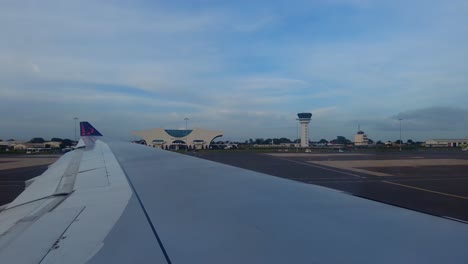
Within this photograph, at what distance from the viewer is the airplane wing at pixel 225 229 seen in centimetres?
155

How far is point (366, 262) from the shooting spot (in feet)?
4.74

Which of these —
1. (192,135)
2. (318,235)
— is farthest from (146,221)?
(192,135)

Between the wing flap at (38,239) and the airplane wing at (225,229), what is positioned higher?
the airplane wing at (225,229)

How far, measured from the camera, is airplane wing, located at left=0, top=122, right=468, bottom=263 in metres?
1.55

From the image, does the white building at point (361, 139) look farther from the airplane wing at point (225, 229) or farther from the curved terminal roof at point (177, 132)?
the airplane wing at point (225, 229)

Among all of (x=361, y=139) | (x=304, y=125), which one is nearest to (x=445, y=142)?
(x=361, y=139)

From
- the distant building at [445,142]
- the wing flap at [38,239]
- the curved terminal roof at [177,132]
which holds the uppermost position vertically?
the curved terminal roof at [177,132]

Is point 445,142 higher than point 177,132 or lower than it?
lower

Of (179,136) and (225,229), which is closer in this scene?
(225,229)

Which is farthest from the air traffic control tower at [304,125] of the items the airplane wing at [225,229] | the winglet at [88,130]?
the airplane wing at [225,229]

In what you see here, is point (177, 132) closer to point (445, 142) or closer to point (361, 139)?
point (361, 139)

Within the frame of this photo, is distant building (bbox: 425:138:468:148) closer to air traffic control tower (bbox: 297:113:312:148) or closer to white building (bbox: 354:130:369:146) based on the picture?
white building (bbox: 354:130:369:146)

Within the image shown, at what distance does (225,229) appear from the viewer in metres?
1.94

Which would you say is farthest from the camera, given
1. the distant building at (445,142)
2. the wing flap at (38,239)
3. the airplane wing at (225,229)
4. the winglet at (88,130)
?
the distant building at (445,142)
